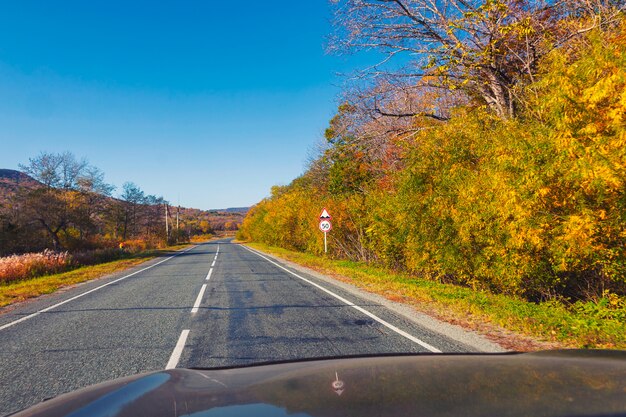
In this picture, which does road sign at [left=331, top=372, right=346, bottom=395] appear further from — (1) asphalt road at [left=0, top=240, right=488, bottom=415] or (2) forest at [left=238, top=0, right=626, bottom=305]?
(2) forest at [left=238, top=0, right=626, bottom=305]

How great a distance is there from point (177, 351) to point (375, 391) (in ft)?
12.7

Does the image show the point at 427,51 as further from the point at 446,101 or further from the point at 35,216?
the point at 35,216

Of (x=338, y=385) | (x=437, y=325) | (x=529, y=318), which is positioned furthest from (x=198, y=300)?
(x=338, y=385)

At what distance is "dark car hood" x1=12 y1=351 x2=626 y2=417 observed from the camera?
1.78 m

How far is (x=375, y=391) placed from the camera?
205 centimetres

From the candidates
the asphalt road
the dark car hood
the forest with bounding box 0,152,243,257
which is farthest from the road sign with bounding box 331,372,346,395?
the forest with bounding box 0,152,243,257

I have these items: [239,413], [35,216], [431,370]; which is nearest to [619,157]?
[431,370]

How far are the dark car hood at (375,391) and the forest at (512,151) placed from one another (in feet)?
14.1

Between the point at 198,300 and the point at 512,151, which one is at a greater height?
the point at 512,151

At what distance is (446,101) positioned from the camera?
17.2 m

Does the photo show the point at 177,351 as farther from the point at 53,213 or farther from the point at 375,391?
the point at 53,213

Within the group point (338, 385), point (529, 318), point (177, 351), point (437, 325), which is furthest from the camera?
point (437, 325)

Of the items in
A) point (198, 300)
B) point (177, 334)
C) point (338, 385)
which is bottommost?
point (198, 300)

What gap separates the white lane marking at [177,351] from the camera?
4570 millimetres
